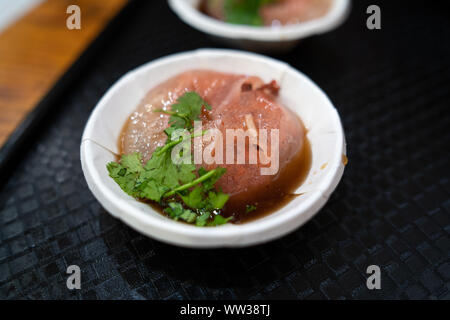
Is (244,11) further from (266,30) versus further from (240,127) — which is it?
(240,127)

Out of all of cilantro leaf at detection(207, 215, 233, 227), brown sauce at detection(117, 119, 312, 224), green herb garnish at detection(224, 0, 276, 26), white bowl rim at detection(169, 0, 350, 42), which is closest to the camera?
cilantro leaf at detection(207, 215, 233, 227)

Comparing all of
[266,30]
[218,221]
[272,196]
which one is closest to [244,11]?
[266,30]

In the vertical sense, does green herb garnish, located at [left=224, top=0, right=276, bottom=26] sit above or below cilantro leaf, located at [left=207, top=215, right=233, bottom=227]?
above

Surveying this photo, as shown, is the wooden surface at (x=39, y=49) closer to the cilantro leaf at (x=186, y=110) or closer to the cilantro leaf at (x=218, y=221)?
the cilantro leaf at (x=186, y=110)

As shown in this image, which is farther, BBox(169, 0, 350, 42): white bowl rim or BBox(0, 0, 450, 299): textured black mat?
BBox(169, 0, 350, 42): white bowl rim

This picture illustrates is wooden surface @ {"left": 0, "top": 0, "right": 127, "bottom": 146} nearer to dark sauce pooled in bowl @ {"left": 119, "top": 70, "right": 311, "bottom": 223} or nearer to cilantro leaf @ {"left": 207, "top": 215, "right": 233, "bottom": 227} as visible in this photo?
dark sauce pooled in bowl @ {"left": 119, "top": 70, "right": 311, "bottom": 223}

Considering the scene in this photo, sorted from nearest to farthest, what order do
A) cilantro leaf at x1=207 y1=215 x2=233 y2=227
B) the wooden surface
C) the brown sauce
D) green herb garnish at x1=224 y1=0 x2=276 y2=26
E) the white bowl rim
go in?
cilantro leaf at x1=207 y1=215 x2=233 y2=227 → the brown sauce → the wooden surface → the white bowl rim → green herb garnish at x1=224 y1=0 x2=276 y2=26

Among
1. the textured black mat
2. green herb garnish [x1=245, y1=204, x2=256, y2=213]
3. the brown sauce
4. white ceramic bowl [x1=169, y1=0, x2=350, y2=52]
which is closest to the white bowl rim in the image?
white ceramic bowl [x1=169, y1=0, x2=350, y2=52]
